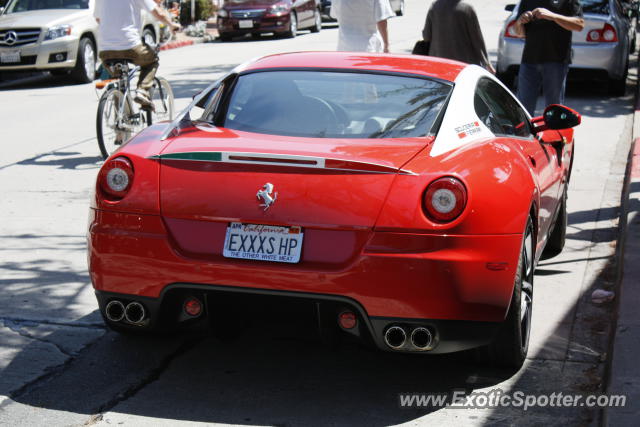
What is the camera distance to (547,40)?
9.63 m

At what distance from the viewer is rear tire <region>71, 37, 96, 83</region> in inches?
695

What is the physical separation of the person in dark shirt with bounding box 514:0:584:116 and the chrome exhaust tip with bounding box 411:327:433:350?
5.81m

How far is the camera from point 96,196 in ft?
15.0

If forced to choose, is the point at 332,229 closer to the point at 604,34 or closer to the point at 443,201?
the point at 443,201

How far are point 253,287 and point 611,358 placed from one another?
1.74 meters

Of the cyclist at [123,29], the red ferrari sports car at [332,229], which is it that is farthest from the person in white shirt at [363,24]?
the red ferrari sports car at [332,229]

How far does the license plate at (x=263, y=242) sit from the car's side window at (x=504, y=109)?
58.1 inches

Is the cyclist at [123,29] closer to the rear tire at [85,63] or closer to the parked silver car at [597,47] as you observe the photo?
the parked silver car at [597,47]

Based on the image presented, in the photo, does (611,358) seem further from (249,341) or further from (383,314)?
(249,341)

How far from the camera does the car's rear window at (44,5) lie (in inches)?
722

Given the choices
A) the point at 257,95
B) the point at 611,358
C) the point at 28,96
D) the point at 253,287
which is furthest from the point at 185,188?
the point at 28,96

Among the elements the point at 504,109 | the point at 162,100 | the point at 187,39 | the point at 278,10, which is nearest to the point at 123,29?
the point at 162,100

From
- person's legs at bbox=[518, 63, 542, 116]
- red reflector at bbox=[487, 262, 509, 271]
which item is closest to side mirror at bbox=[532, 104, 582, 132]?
red reflector at bbox=[487, 262, 509, 271]

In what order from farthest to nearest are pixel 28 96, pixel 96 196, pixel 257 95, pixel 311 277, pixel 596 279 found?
pixel 28 96 < pixel 596 279 < pixel 257 95 < pixel 96 196 < pixel 311 277
